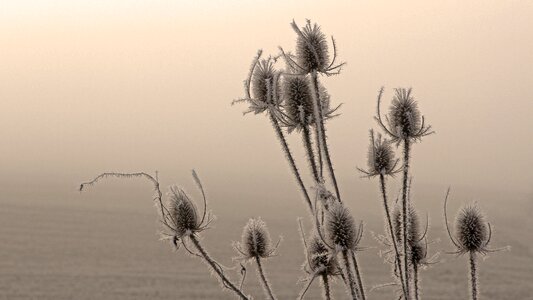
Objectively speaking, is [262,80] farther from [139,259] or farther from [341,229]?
[139,259]

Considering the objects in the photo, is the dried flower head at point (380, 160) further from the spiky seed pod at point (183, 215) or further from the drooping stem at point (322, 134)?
the spiky seed pod at point (183, 215)

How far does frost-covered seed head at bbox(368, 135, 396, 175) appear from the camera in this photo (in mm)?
1644

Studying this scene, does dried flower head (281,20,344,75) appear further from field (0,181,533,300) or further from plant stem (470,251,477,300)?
field (0,181,533,300)

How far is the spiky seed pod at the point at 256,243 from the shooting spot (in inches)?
65.1

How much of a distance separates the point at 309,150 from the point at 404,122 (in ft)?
0.89

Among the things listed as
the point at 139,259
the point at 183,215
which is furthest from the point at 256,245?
the point at 139,259

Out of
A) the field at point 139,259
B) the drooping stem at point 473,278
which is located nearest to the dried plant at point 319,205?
the drooping stem at point 473,278

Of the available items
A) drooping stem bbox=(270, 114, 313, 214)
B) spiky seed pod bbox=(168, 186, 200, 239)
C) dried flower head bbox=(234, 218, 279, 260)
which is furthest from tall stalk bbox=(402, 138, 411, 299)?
spiky seed pod bbox=(168, 186, 200, 239)

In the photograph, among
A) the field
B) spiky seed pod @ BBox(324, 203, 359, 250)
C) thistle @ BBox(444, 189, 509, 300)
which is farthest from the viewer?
the field

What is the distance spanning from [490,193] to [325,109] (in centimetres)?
3994

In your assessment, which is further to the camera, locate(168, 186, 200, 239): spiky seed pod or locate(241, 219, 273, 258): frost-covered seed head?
locate(241, 219, 273, 258): frost-covered seed head

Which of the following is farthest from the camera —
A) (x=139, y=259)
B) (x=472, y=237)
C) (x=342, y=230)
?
(x=139, y=259)

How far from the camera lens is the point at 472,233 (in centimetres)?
164

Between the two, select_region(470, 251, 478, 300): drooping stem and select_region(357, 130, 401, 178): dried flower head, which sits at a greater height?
select_region(357, 130, 401, 178): dried flower head
